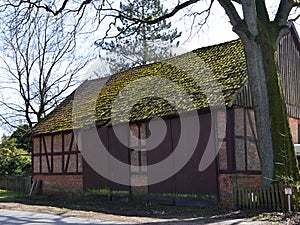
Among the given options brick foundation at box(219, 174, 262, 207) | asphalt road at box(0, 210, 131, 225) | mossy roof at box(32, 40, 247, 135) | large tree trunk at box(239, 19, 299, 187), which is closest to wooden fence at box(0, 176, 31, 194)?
mossy roof at box(32, 40, 247, 135)

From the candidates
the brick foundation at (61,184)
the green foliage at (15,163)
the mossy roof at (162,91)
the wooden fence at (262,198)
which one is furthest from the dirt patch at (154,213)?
the green foliage at (15,163)

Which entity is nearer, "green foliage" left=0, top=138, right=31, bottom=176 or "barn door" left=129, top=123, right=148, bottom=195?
"barn door" left=129, top=123, right=148, bottom=195

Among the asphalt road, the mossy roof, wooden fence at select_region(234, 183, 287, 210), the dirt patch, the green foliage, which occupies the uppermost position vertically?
the mossy roof

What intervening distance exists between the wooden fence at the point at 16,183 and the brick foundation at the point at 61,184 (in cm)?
201

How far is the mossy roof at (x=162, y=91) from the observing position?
1797cm

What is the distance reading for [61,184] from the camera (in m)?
24.1

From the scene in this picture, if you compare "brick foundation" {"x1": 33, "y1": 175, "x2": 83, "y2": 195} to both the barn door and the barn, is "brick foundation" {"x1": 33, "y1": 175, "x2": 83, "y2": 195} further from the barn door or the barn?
the barn door

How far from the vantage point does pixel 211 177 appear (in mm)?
16797

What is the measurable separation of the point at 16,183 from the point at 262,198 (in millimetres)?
19009

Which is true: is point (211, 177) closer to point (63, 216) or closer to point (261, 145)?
point (261, 145)

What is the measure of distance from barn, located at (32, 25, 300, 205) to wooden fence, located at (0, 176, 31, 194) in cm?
217

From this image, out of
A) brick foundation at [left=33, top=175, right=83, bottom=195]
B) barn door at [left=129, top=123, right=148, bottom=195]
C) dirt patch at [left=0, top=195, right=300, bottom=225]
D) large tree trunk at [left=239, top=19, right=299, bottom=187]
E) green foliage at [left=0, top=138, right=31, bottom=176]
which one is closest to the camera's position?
dirt patch at [left=0, top=195, right=300, bottom=225]

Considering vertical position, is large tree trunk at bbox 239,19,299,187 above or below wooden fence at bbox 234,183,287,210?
above

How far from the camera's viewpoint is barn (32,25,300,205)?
16875 millimetres
